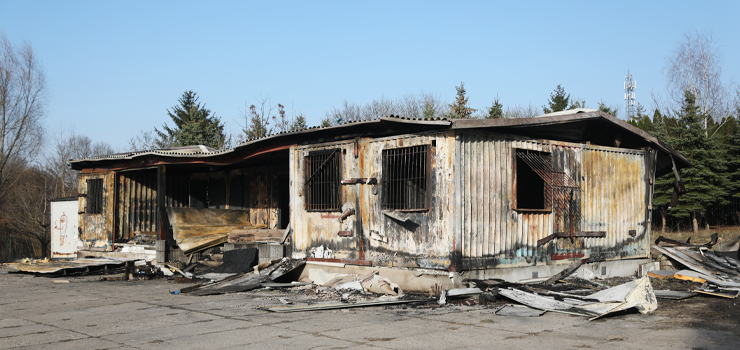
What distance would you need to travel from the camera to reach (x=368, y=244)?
37.0 ft

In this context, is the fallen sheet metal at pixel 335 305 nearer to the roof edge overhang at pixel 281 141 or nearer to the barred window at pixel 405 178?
the barred window at pixel 405 178

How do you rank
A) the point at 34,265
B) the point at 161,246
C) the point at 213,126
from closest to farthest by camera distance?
the point at 161,246
the point at 34,265
the point at 213,126

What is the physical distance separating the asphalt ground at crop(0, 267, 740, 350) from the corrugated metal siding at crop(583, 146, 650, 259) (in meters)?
3.08

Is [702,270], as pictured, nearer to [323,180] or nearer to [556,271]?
[556,271]

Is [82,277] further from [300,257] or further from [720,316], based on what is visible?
[720,316]

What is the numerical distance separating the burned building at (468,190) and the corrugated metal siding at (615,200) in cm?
4

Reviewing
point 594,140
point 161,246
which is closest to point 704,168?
point 594,140

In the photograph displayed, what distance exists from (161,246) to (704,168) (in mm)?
20556

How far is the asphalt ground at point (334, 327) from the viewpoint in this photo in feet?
20.9

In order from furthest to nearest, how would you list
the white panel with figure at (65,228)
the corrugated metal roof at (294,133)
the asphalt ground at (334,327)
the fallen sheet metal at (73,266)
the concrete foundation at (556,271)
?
the white panel with figure at (65,228), the fallen sheet metal at (73,266), the concrete foundation at (556,271), the corrugated metal roof at (294,133), the asphalt ground at (334,327)

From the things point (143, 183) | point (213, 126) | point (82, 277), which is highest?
point (213, 126)

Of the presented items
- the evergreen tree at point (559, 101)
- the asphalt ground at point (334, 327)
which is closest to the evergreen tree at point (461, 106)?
the evergreen tree at point (559, 101)

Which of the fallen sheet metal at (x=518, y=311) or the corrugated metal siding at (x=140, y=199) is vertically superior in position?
the corrugated metal siding at (x=140, y=199)

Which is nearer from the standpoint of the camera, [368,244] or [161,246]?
[368,244]
